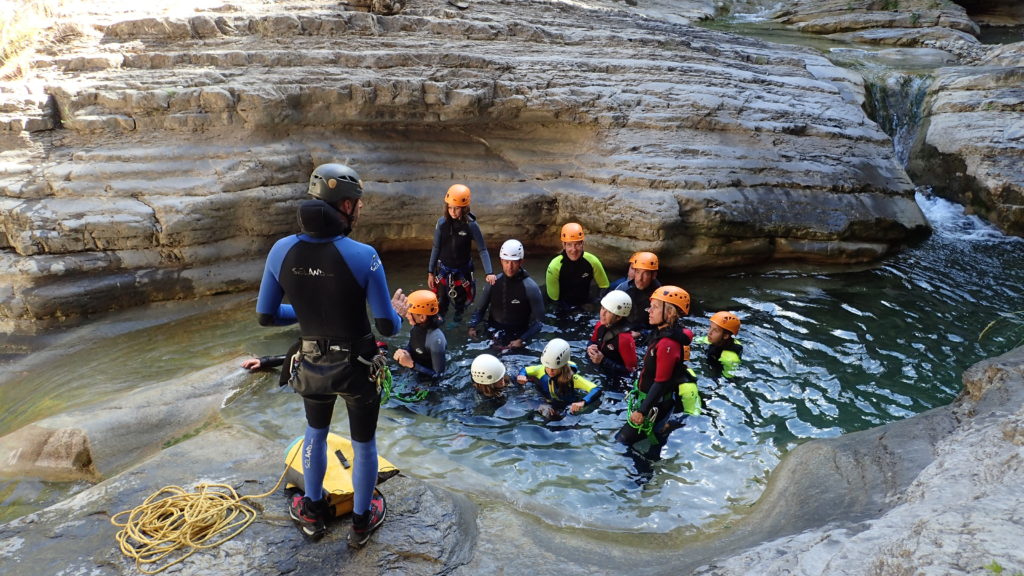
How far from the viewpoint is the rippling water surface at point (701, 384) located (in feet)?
17.4

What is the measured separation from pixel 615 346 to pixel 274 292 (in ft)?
13.2

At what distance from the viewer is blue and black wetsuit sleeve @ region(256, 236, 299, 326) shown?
142 inches

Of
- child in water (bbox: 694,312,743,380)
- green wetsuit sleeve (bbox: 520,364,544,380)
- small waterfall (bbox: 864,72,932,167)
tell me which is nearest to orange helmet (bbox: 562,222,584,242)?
child in water (bbox: 694,312,743,380)

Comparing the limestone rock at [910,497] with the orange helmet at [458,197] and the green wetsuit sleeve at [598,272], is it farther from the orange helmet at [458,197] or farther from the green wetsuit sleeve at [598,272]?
the orange helmet at [458,197]

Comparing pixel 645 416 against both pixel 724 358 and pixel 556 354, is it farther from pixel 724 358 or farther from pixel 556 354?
pixel 724 358

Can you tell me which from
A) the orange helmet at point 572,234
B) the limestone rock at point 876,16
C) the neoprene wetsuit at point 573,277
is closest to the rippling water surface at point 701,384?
the neoprene wetsuit at point 573,277

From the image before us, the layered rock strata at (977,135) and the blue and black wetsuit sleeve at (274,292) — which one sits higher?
the layered rock strata at (977,135)

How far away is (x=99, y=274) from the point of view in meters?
7.99

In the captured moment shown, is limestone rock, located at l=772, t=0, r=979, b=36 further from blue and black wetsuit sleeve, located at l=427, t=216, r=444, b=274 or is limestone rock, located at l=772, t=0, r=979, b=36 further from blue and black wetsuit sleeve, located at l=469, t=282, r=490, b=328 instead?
blue and black wetsuit sleeve, located at l=469, t=282, r=490, b=328

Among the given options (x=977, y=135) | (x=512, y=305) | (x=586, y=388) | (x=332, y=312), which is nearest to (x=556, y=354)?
(x=586, y=388)

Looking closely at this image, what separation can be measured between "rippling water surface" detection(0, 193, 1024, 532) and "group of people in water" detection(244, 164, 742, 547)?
0.95 feet

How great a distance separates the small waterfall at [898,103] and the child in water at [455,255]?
8.45m

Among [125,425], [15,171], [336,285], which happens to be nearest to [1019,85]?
[336,285]

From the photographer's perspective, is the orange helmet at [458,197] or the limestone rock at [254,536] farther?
the orange helmet at [458,197]
